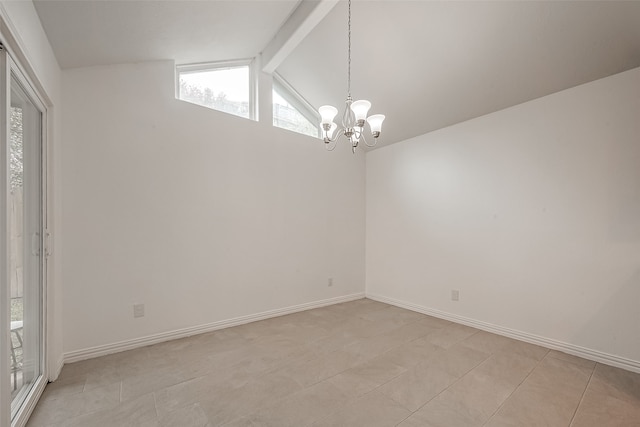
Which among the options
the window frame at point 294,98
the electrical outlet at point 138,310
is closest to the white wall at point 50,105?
the electrical outlet at point 138,310

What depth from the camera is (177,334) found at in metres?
3.02

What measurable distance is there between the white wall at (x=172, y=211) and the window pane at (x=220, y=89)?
0.21m

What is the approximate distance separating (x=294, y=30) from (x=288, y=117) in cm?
125

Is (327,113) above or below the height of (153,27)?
below

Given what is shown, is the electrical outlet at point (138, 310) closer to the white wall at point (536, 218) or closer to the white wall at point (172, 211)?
the white wall at point (172, 211)

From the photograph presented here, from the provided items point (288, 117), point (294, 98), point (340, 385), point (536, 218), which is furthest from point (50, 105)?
point (536, 218)

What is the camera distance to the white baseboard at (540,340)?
247 cm

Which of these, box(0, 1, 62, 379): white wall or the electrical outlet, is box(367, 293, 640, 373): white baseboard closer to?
the electrical outlet

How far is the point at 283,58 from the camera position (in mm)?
3379

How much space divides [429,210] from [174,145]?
10.2ft

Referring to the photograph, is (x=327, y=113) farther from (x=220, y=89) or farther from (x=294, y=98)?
(x=294, y=98)

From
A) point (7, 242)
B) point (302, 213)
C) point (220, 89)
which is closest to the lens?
point (7, 242)

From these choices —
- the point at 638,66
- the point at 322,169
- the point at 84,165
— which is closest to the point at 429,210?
the point at 322,169

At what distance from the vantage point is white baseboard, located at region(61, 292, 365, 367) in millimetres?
2566
